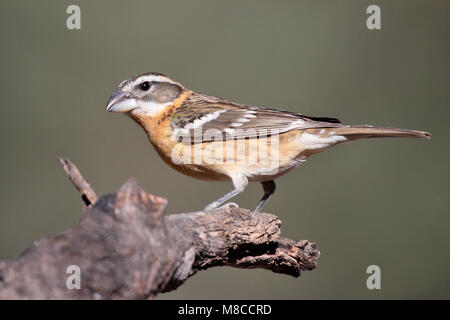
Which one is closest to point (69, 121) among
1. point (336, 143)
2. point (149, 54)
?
point (149, 54)

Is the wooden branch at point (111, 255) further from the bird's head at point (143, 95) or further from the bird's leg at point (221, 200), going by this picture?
the bird's head at point (143, 95)

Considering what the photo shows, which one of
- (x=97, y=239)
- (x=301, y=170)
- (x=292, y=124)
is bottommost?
(x=301, y=170)

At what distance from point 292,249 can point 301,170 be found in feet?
Answer: 14.0

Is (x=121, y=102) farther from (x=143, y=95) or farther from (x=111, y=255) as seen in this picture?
(x=111, y=255)

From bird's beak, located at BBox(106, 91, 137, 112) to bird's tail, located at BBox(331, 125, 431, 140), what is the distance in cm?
182

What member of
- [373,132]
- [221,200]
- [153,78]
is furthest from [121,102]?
[373,132]

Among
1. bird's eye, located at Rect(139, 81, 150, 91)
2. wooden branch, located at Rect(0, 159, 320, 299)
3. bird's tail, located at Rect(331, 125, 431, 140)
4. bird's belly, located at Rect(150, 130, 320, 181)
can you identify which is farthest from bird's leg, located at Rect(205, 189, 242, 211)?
bird's eye, located at Rect(139, 81, 150, 91)

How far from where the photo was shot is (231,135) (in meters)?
4.76

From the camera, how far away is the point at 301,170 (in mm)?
8367

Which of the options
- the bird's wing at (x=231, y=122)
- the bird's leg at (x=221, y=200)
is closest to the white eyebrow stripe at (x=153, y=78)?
the bird's wing at (x=231, y=122)

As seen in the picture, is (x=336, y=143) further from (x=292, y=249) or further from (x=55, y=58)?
(x=55, y=58)

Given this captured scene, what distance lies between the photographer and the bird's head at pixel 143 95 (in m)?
4.88

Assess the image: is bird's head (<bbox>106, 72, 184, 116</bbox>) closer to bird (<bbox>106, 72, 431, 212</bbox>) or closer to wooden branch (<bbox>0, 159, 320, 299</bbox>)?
bird (<bbox>106, 72, 431, 212</bbox>)

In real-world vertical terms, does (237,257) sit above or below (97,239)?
below
